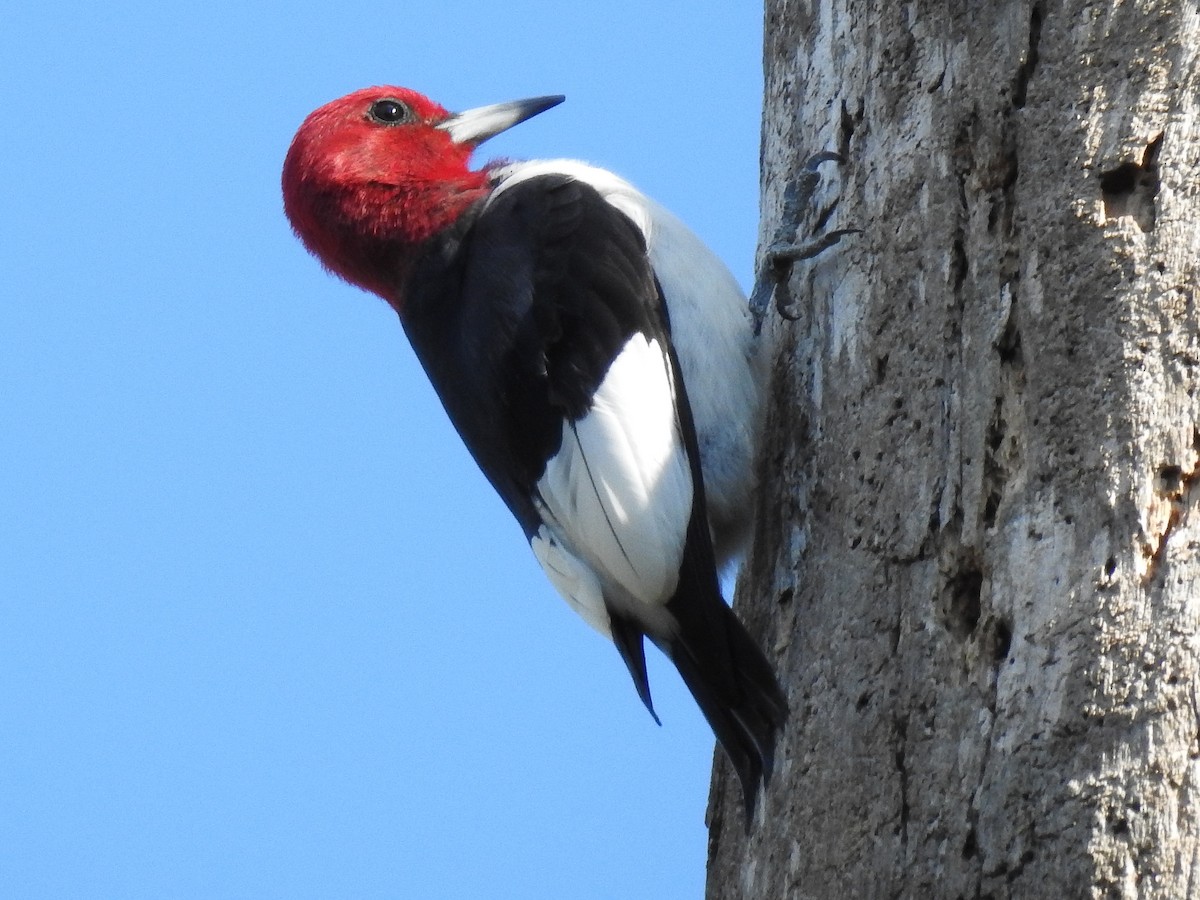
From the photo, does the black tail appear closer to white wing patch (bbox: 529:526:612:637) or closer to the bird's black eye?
white wing patch (bbox: 529:526:612:637)

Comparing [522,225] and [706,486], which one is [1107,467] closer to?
[706,486]

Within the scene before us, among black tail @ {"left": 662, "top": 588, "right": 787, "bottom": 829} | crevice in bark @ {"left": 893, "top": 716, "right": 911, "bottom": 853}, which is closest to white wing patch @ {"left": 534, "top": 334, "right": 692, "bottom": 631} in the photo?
black tail @ {"left": 662, "top": 588, "right": 787, "bottom": 829}

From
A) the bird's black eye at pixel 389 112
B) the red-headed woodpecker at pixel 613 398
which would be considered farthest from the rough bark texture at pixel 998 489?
the bird's black eye at pixel 389 112

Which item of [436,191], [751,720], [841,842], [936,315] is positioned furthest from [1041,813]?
[436,191]

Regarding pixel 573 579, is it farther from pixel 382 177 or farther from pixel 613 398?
pixel 382 177

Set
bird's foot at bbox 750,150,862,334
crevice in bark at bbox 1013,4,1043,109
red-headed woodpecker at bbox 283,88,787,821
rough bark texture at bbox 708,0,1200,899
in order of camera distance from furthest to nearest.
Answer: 1. bird's foot at bbox 750,150,862,334
2. red-headed woodpecker at bbox 283,88,787,821
3. crevice in bark at bbox 1013,4,1043,109
4. rough bark texture at bbox 708,0,1200,899

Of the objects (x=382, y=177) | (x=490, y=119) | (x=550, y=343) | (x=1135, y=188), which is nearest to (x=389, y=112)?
(x=490, y=119)

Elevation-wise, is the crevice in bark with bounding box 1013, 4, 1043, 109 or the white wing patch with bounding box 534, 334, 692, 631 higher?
the crevice in bark with bounding box 1013, 4, 1043, 109

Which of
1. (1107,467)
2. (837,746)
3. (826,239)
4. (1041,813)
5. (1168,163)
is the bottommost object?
(1041,813)
